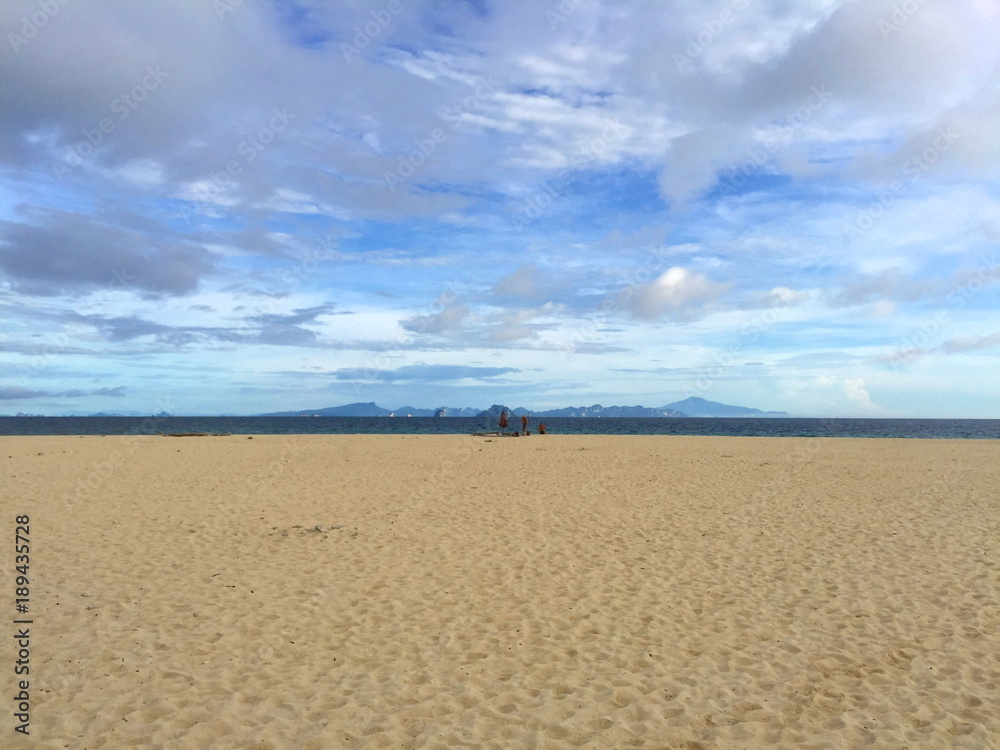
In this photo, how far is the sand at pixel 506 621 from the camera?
539cm

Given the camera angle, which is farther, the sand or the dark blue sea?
the dark blue sea

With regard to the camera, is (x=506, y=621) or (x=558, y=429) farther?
(x=558, y=429)

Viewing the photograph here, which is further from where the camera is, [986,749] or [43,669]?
[43,669]

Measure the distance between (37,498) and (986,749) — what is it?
19.2 metres

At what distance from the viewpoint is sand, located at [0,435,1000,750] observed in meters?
5.39

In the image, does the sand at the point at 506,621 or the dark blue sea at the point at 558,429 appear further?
the dark blue sea at the point at 558,429

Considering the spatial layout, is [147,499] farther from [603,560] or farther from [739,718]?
[739,718]

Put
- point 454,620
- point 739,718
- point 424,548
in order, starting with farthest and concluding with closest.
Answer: point 424,548 < point 454,620 < point 739,718

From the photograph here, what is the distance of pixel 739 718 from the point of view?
5.48 m

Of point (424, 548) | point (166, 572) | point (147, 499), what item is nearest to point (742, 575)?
point (424, 548)

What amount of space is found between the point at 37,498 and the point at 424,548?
453 inches

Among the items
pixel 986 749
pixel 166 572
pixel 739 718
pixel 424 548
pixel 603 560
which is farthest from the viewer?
pixel 424 548

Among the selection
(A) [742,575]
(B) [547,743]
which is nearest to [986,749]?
(B) [547,743]

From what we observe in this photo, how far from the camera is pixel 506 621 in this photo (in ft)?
25.4
